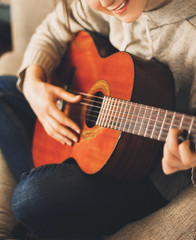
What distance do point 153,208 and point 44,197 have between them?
1.05 ft

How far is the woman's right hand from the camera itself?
78cm

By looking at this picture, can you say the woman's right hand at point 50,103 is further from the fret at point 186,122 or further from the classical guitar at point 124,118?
the fret at point 186,122

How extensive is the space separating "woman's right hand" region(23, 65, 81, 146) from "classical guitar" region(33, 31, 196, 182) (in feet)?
0.12

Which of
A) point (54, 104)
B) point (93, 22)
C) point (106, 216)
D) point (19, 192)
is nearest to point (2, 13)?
point (93, 22)

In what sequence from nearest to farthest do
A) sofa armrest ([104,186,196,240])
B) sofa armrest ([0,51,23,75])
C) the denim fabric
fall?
sofa armrest ([104,186,196,240]) < the denim fabric < sofa armrest ([0,51,23,75])

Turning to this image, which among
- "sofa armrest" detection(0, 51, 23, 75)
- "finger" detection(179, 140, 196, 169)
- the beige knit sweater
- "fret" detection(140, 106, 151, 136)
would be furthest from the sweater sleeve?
"finger" detection(179, 140, 196, 169)

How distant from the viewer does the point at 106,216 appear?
0.69 m

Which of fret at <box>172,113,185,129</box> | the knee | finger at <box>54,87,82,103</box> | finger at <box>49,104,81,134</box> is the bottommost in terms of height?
the knee

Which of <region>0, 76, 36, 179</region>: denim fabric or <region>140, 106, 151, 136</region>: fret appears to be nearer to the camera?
<region>140, 106, 151, 136</region>: fret

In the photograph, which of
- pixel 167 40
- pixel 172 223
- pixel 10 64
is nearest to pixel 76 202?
pixel 172 223

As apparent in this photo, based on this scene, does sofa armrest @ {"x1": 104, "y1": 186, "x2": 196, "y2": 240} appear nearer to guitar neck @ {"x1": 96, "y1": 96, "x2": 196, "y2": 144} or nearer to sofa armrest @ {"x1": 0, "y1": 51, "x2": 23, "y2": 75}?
guitar neck @ {"x1": 96, "y1": 96, "x2": 196, "y2": 144}

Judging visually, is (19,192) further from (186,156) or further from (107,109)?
(186,156)

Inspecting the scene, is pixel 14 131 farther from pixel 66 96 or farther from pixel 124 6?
pixel 124 6

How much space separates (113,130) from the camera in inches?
24.8
